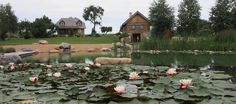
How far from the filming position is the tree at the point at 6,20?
57162 mm

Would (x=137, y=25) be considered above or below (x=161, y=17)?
below

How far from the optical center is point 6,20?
2317 inches

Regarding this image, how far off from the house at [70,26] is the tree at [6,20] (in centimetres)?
1852

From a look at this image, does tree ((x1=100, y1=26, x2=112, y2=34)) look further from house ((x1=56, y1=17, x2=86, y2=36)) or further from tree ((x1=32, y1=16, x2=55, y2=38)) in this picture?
tree ((x1=32, y1=16, x2=55, y2=38))

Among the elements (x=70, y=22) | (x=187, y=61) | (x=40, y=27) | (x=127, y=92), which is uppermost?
(x=70, y=22)

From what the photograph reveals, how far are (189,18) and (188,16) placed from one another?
0.35 meters

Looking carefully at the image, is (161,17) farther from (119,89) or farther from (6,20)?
(119,89)

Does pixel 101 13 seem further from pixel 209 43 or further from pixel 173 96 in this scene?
pixel 173 96

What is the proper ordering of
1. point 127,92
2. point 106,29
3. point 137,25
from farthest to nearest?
1. point 106,29
2. point 137,25
3. point 127,92

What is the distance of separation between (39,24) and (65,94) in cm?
5949

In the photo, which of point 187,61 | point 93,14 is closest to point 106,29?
point 93,14

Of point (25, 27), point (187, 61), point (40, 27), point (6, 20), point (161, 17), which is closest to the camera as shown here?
point (187, 61)

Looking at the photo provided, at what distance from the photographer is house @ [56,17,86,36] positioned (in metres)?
81.3

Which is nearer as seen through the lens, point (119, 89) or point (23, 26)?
point (119, 89)
